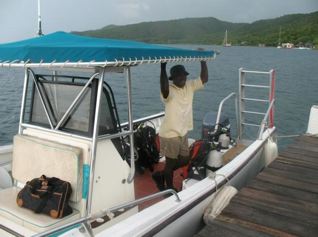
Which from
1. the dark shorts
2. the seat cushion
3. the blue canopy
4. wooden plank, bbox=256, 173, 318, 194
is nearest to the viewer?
the blue canopy

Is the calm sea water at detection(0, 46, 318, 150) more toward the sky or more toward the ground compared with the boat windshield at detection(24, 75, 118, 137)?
more toward the ground

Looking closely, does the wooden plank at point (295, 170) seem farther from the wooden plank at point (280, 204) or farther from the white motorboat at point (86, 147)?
the white motorboat at point (86, 147)

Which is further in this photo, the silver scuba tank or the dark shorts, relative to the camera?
the silver scuba tank

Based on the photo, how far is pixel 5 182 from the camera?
462 cm

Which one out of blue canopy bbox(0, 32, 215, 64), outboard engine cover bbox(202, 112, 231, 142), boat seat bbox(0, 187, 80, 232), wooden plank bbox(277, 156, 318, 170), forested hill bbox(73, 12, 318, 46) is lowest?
wooden plank bbox(277, 156, 318, 170)

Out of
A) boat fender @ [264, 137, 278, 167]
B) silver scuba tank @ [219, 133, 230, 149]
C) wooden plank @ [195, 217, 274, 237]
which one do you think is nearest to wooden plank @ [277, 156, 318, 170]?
boat fender @ [264, 137, 278, 167]

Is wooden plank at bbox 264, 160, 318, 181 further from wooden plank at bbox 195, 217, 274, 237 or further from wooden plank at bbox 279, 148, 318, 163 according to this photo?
wooden plank at bbox 195, 217, 274, 237

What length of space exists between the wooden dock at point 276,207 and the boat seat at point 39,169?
128 centimetres

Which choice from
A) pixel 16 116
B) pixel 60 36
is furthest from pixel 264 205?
pixel 16 116

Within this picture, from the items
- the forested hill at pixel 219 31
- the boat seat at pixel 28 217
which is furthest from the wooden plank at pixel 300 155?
the forested hill at pixel 219 31

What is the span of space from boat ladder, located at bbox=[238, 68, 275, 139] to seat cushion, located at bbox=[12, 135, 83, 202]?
3.82m

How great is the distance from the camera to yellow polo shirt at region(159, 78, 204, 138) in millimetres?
4477

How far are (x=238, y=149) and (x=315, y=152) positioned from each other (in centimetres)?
125

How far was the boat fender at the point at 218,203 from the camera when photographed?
415 centimetres
